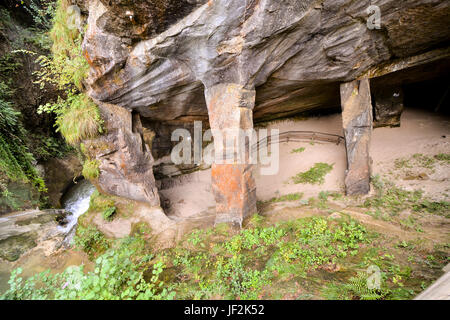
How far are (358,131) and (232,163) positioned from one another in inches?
134

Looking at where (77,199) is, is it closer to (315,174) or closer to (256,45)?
(256,45)

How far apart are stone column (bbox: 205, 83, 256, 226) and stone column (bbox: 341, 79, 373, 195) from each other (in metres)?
2.64

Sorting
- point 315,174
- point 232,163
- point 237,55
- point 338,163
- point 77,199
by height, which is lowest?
point 77,199

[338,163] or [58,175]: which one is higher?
[338,163]

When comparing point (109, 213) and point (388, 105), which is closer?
point (109, 213)

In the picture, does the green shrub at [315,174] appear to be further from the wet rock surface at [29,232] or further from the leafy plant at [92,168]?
the wet rock surface at [29,232]

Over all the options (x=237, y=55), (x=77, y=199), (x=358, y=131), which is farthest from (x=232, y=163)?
(x=77, y=199)

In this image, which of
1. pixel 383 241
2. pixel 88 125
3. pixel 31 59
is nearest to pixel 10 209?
pixel 88 125

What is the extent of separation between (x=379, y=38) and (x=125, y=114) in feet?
22.0

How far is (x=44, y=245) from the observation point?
226 inches

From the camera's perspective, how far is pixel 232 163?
14.2 ft

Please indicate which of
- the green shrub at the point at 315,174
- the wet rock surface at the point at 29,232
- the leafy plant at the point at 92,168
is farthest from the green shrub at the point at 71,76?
the green shrub at the point at 315,174

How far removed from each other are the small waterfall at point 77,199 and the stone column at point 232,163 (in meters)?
6.59

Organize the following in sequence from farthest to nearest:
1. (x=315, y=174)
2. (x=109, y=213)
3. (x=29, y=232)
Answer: (x=315, y=174)
(x=29, y=232)
(x=109, y=213)
